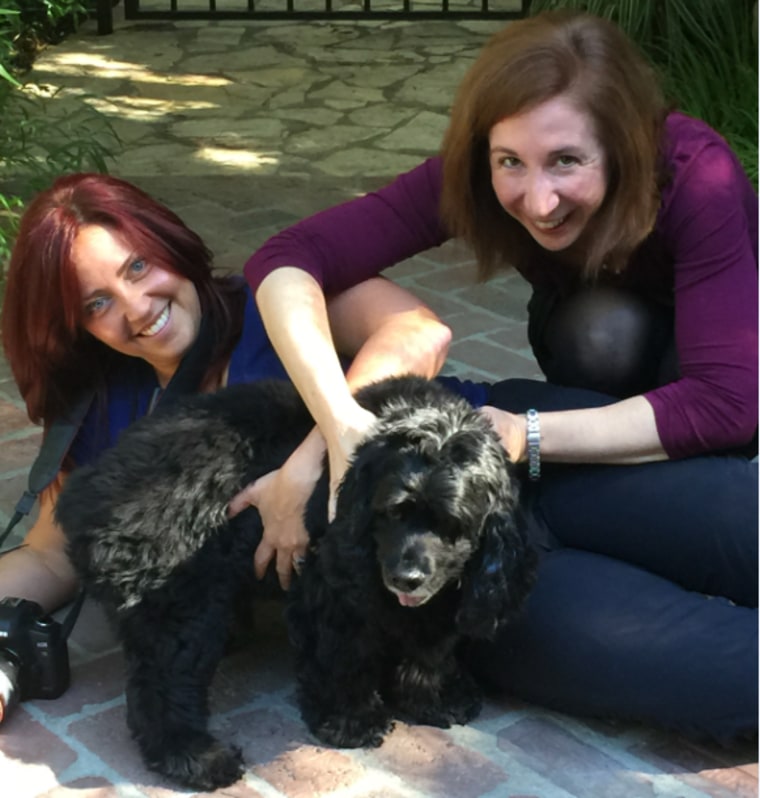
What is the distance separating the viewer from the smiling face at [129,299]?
301 cm

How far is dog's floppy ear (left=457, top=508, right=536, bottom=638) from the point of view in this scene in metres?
2.53

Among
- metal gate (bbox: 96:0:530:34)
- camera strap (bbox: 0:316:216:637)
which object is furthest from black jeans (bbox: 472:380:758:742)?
metal gate (bbox: 96:0:530:34)

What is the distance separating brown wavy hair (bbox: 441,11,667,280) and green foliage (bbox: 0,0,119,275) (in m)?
1.87

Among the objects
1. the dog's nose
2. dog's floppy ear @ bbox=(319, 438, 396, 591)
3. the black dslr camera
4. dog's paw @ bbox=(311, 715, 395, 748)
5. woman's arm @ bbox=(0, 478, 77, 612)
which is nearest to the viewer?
the dog's nose

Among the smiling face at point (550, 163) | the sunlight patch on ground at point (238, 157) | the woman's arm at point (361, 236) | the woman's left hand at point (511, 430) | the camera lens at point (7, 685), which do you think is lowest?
the camera lens at point (7, 685)

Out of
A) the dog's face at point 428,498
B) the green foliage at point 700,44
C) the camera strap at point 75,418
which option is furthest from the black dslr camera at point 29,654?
the green foliage at point 700,44

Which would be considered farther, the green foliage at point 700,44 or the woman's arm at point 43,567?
the green foliage at point 700,44

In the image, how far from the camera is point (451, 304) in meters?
5.06

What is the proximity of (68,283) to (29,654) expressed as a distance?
2.51ft

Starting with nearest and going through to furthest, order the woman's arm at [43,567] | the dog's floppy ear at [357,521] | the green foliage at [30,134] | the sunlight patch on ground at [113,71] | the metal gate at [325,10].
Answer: the dog's floppy ear at [357,521] → the woman's arm at [43,567] → the green foliage at [30,134] → the sunlight patch on ground at [113,71] → the metal gate at [325,10]

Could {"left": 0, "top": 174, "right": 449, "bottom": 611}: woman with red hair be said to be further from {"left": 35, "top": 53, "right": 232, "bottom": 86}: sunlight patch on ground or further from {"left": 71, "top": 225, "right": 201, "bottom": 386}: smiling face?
{"left": 35, "top": 53, "right": 232, "bottom": 86}: sunlight patch on ground

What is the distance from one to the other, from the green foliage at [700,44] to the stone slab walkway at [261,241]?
3.62 ft

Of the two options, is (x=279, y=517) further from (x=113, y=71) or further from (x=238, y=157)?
(x=113, y=71)

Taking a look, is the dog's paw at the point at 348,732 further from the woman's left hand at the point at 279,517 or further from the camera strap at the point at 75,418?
the camera strap at the point at 75,418
